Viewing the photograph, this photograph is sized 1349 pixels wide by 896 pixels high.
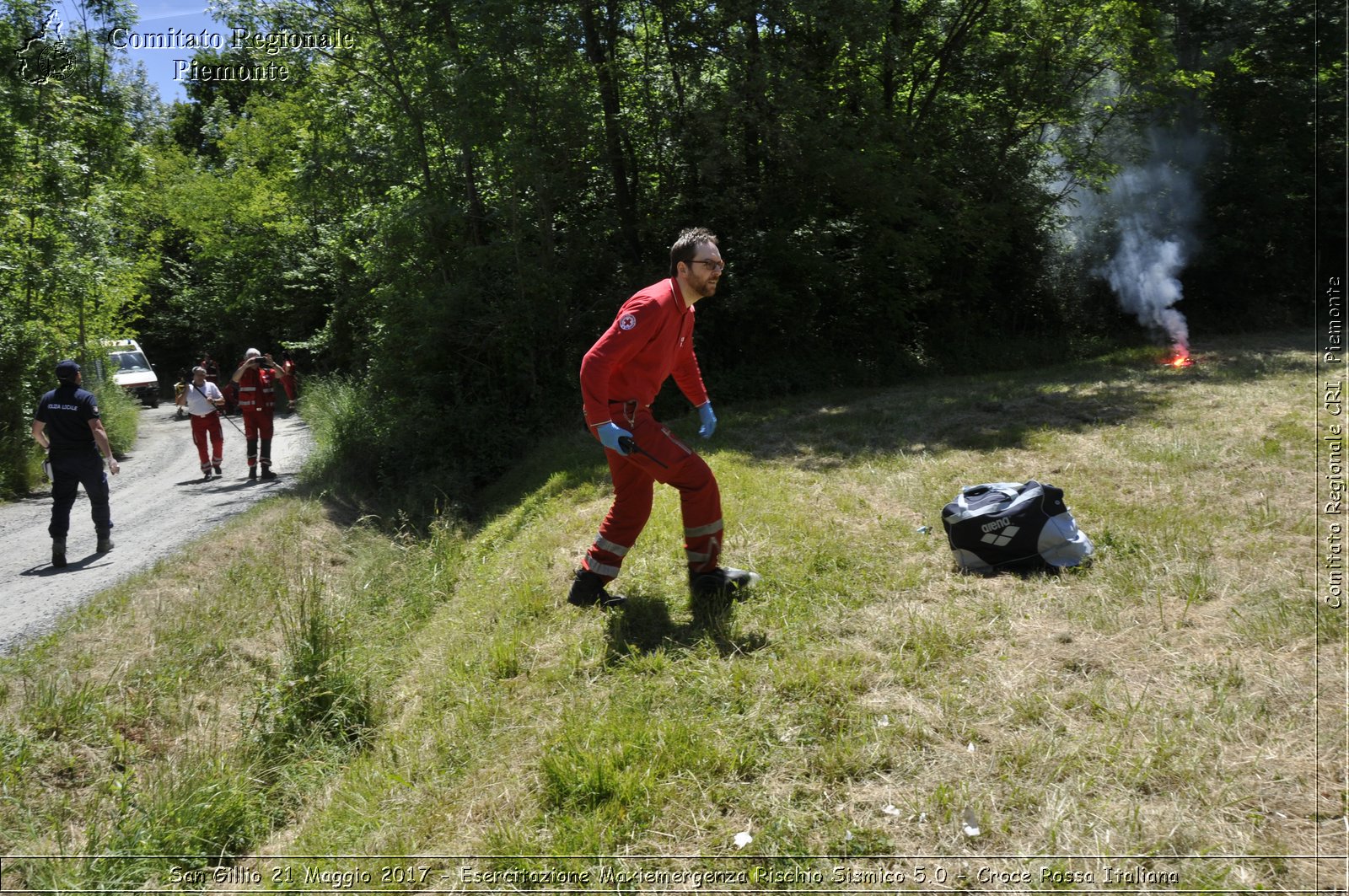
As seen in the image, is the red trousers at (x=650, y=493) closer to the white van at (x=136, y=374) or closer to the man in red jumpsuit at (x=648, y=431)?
the man in red jumpsuit at (x=648, y=431)

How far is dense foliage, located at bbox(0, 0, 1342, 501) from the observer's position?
47.2 feet

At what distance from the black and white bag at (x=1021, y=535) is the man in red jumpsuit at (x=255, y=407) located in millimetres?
12362

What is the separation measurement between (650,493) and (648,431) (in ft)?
1.44

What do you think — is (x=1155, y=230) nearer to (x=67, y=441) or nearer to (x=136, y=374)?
(x=67, y=441)

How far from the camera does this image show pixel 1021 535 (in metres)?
5.64

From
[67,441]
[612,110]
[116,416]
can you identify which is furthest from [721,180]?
[116,416]

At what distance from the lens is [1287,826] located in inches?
121

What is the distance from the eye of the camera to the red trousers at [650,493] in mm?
5379

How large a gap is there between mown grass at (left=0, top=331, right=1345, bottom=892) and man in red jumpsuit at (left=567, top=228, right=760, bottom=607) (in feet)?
0.82

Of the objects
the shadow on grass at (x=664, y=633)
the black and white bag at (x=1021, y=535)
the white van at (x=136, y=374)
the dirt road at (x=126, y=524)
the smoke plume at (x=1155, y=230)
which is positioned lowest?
the dirt road at (x=126, y=524)

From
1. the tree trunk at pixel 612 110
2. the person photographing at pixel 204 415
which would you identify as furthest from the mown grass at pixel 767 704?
the tree trunk at pixel 612 110

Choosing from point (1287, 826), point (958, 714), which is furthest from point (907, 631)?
point (1287, 826)

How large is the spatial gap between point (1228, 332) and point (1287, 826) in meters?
20.0

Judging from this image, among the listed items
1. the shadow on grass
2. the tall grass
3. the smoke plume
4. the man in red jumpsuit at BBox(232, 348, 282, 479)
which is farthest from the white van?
the shadow on grass
